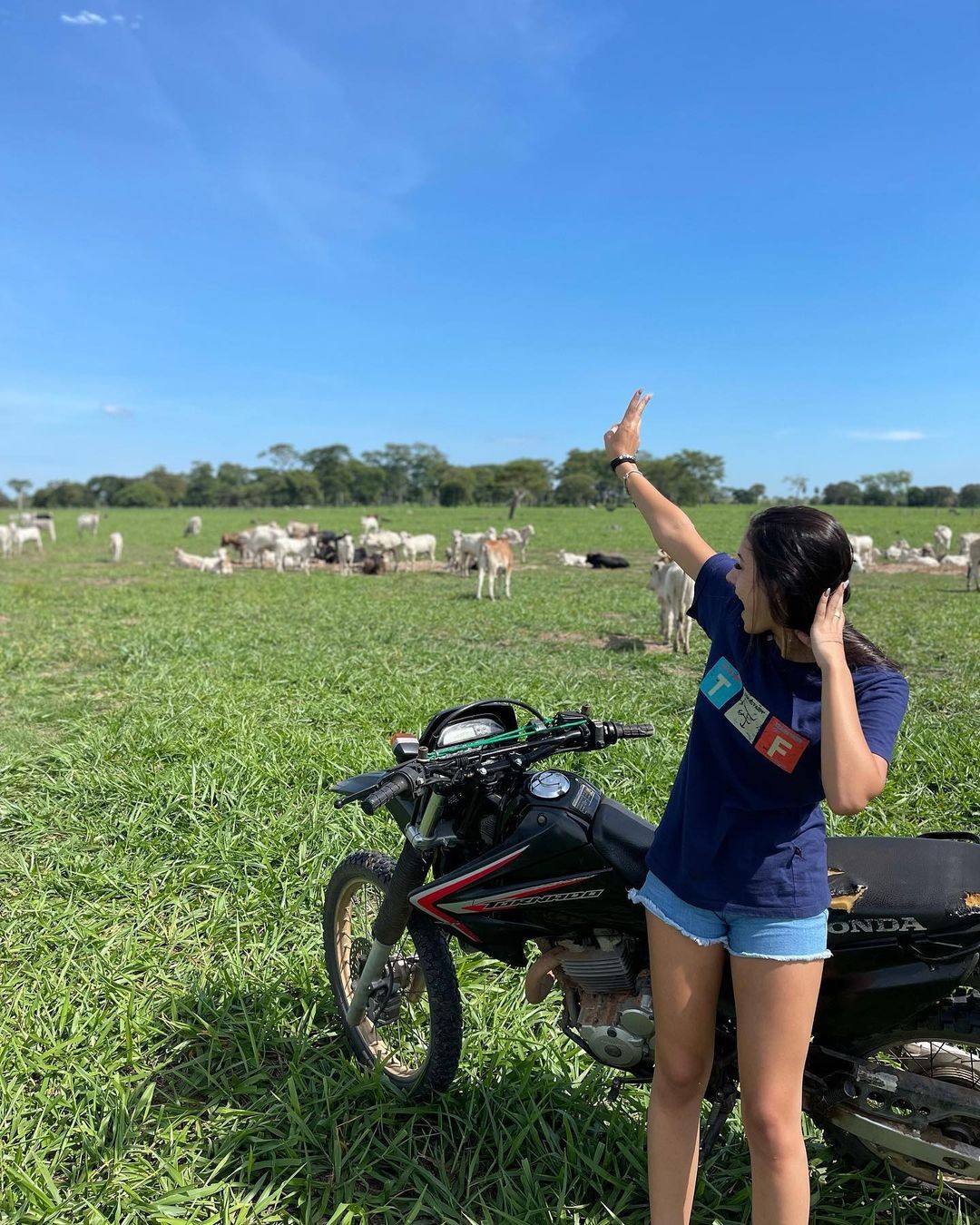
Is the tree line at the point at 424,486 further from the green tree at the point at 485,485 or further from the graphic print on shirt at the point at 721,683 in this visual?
the graphic print on shirt at the point at 721,683

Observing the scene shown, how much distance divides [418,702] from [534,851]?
497 cm

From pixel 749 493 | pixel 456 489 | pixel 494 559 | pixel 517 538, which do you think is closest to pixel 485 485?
pixel 456 489

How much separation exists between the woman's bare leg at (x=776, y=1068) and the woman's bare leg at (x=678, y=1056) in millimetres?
91

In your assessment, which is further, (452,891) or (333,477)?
(333,477)

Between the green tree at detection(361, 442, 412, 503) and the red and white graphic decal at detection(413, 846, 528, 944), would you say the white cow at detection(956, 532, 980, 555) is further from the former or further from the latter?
the green tree at detection(361, 442, 412, 503)

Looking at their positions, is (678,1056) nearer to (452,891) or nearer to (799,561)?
(452,891)

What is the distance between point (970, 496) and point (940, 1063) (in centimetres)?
9369

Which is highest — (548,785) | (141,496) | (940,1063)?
(141,496)

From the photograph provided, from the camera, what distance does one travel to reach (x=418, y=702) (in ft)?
23.5

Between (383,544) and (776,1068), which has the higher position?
(383,544)

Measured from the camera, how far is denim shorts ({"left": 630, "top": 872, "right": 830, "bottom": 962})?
5.93 ft

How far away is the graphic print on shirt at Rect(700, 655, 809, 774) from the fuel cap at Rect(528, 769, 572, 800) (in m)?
0.56

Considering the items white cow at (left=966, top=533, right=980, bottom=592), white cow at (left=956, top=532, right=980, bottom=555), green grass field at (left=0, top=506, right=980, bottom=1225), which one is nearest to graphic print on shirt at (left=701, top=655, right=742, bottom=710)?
green grass field at (left=0, top=506, right=980, bottom=1225)

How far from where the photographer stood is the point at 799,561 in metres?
1.70
